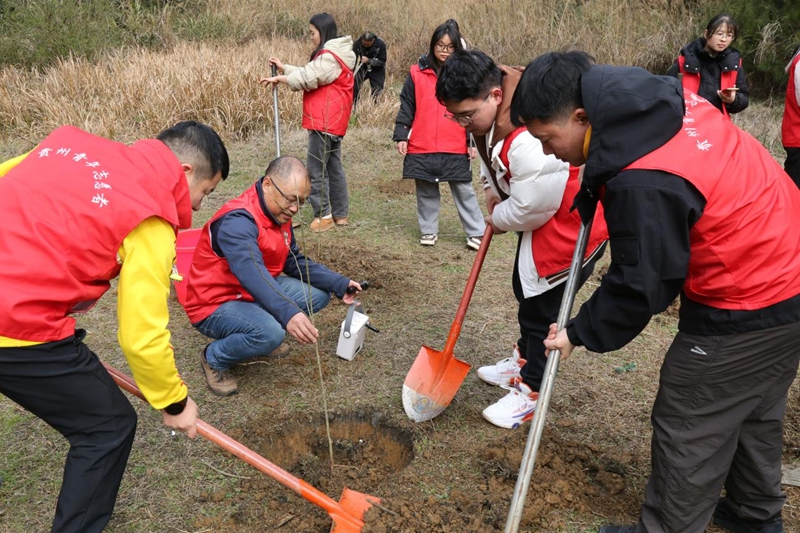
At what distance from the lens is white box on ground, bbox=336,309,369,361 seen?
376cm

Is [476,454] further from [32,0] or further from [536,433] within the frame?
[32,0]

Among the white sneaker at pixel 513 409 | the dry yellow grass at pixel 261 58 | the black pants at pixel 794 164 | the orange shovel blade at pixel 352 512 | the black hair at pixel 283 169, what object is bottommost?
the dry yellow grass at pixel 261 58

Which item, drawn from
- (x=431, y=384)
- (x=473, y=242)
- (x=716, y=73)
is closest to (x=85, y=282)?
(x=431, y=384)

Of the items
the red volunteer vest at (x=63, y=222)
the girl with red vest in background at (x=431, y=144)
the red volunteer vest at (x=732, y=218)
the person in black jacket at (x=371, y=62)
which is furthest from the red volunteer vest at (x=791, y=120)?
the person in black jacket at (x=371, y=62)

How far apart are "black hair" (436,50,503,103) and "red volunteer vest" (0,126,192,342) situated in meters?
1.36

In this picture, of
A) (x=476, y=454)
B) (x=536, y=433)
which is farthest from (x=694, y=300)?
(x=476, y=454)

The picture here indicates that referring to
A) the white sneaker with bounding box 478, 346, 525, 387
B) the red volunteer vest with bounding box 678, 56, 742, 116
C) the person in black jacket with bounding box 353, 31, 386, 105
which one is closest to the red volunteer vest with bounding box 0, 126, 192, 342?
the white sneaker with bounding box 478, 346, 525, 387

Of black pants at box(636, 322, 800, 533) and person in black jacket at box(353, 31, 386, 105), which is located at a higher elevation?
black pants at box(636, 322, 800, 533)

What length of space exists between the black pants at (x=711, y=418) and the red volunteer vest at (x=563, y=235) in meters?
0.78

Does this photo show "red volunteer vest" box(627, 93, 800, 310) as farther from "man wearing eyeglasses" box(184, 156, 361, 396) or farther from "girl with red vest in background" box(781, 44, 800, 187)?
"girl with red vest in background" box(781, 44, 800, 187)

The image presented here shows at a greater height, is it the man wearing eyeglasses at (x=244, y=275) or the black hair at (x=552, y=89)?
the black hair at (x=552, y=89)

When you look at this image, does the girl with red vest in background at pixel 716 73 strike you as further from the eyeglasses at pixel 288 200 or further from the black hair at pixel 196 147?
the black hair at pixel 196 147

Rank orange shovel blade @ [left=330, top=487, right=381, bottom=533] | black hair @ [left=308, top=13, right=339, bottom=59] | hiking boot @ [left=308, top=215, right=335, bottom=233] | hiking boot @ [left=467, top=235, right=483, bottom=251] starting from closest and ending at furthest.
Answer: orange shovel blade @ [left=330, top=487, right=381, bottom=533] → hiking boot @ [left=467, top=235, right=483, bottom=251] → black hair @ [left=308, top=13, right=339, bottom=59] → hiking boot @ [left=308, top=215, right=335, bottom=233]

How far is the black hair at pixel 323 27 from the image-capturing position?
19.6ft
